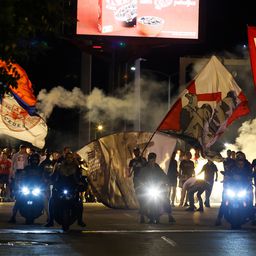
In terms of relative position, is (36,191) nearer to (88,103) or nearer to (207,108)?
(207,108)

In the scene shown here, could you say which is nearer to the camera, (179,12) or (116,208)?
(116,208)

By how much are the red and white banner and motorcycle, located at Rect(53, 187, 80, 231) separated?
20.9 feet

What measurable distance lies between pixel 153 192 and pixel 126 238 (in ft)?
10.9

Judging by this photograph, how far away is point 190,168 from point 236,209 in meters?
6.40

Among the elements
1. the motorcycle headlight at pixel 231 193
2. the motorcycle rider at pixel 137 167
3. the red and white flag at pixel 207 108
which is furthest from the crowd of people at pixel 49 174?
the red and white flag at pixel 207 108

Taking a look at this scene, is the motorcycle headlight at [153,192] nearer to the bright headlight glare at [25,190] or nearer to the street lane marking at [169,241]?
the bright headlight glare at [25,190]

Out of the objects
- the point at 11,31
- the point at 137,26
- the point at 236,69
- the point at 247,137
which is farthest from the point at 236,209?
the point at 236,69

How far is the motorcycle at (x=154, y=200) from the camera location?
18359 millimetres

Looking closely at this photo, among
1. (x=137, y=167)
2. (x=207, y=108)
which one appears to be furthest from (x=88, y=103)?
(x=137, y=167)

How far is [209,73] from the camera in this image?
2088 cm

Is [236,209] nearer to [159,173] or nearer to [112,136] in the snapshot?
[159,173]

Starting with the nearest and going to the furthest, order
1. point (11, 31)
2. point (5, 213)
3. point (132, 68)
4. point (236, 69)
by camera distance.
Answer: point (11, 31), point (5, 213), point (132, 68), point (236, 69)

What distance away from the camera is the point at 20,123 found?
2270cm

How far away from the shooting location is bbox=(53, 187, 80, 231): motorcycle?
1625cm
